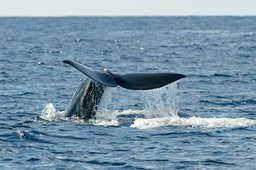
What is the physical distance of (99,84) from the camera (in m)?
15.0

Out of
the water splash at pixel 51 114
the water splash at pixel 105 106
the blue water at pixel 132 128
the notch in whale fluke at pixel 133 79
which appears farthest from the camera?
the water splash at pixel 51 114

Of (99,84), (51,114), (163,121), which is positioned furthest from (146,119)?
(51,114)

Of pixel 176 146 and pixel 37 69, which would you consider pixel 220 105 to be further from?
pixel 37 69

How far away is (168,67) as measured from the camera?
104 feet

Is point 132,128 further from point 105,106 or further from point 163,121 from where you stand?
point 105,106

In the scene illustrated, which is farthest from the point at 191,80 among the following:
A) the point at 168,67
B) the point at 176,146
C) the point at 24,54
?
the point at 24,54

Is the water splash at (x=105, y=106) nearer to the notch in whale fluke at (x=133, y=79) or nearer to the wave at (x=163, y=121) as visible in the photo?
the wave at (x=163, y=121)

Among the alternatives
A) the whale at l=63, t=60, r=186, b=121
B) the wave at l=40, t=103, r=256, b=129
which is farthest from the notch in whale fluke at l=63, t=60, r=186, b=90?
the wave at l=40, t=103, r=256, b=129

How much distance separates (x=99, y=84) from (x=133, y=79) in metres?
1.04

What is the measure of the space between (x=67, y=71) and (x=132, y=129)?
15.5 meters

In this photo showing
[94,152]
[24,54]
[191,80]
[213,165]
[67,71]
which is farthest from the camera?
[24,54]

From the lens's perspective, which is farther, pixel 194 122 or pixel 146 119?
pixel 146 119

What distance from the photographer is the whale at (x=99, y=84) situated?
13805 millimetres

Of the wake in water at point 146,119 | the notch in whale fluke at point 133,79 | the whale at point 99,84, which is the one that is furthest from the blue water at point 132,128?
the notch in whale fluke at point 133,79
